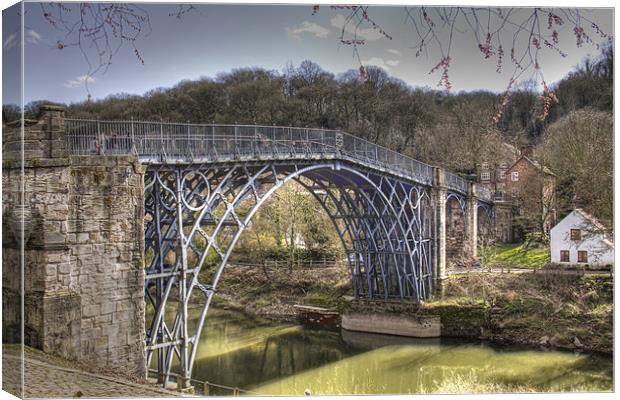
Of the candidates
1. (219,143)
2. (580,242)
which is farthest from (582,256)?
(219,143)

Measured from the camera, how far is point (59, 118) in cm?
934

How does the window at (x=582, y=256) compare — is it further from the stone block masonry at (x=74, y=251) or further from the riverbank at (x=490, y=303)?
the stone block masonry at (x=74, y=251)

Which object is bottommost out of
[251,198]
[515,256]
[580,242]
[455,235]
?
[515,256]

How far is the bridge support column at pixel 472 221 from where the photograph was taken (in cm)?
2411

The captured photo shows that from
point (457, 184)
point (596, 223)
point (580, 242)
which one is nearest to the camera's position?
point (596, 223)

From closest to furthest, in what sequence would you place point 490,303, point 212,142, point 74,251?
1. point 74,251
2. point 212,142
3. point 490,303

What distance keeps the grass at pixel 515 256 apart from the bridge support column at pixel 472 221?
75.5 inches

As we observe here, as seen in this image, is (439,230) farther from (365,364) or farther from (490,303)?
(365,364)

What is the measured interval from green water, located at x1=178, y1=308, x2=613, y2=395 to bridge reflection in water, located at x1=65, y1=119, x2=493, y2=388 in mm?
1519

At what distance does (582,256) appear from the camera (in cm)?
1639

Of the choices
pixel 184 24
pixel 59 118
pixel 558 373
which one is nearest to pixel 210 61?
pixel 184 24

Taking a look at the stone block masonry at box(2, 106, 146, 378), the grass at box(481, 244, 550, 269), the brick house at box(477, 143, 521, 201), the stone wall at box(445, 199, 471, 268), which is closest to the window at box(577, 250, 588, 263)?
the grass at box(481, 244, 550, 269)

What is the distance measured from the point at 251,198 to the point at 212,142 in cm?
1588

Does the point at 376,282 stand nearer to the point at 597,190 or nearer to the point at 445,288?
the point at 445,288
